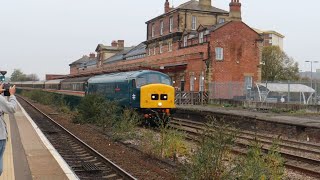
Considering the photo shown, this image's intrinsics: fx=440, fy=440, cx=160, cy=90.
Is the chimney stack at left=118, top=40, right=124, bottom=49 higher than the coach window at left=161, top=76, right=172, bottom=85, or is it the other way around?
the chimney stack at left=118, top=40, right=124, bottom=49

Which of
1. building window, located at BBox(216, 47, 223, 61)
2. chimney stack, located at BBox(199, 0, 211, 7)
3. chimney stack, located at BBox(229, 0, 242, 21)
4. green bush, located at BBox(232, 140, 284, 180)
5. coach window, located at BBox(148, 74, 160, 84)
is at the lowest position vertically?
green bush, located at BBox(232, 140, 284, 180)

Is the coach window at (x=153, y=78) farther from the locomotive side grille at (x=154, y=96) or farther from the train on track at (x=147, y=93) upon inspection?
the locomotive side grille at (x=154, y=96)

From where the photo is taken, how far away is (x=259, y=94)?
32.5m

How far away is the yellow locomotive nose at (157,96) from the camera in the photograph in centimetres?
2008

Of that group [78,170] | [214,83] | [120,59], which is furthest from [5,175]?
[120,59]

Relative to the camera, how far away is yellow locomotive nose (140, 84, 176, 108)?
20.1 metres

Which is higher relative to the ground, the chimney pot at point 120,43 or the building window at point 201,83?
the chimney pot at point 120,43

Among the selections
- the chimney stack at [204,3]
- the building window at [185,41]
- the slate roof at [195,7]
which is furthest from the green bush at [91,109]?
the chimney stack at [204,3]

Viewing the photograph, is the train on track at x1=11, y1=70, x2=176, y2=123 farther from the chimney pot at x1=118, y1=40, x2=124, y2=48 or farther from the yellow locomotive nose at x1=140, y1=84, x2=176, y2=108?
the chimney pot at x1=118, y1=40, x2=124, y2=48

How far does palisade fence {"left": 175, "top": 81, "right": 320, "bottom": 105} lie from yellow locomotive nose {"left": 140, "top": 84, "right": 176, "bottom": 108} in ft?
37.1

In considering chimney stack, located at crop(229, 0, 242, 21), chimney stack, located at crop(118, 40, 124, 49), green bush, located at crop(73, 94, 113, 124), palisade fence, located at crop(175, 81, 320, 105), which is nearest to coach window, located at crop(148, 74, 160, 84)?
green bush, located at crop(73, 94, 113, 124)

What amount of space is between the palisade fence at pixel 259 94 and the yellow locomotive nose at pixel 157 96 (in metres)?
11.3

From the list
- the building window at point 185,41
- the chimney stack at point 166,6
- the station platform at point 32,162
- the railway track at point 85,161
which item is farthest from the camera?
the chimney stack at point 166,6

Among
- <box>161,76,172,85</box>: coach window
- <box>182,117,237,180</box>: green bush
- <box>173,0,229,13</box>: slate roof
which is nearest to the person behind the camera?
<box>182,117,237,180</box>: green bush
